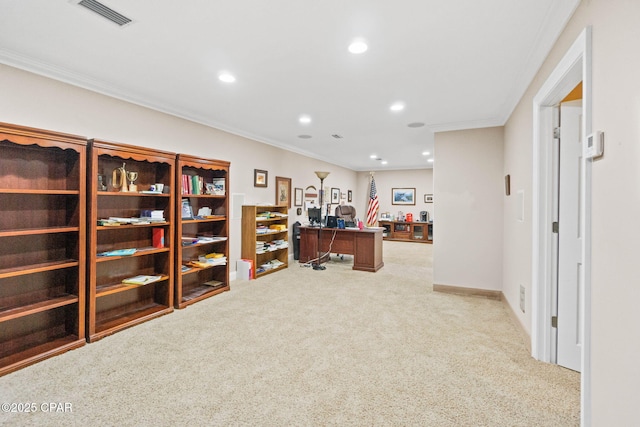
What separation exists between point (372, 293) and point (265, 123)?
9.76 ft

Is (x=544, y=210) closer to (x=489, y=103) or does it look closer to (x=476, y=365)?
(x=476, y=365)

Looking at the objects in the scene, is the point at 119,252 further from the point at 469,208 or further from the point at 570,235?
the point at 469,208

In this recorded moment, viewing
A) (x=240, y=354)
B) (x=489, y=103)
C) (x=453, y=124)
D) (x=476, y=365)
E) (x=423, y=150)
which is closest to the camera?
(x=476, y=365)

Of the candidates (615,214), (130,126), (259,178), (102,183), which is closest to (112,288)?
(102,183)

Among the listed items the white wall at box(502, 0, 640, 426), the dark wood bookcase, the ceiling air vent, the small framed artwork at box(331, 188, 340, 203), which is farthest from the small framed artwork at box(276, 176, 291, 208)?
the white wall at box(502, 0, 640, 426)

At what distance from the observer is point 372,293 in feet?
14.1

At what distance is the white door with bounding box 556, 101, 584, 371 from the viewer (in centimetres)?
229

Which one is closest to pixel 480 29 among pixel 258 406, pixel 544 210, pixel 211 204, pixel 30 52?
pixel 544 210

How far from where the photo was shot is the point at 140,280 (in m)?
3.23

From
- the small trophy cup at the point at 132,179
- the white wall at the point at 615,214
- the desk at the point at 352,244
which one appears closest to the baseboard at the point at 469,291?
the desk at the point at 352,244

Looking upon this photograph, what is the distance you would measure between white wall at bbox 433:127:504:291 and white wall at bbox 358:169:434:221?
573cm

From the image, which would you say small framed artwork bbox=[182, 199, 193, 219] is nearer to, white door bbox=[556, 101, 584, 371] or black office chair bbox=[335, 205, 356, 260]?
white door bbox=[556, 101, 584, 371]

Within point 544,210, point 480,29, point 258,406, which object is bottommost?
point 258,406

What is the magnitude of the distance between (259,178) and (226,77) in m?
2.71
